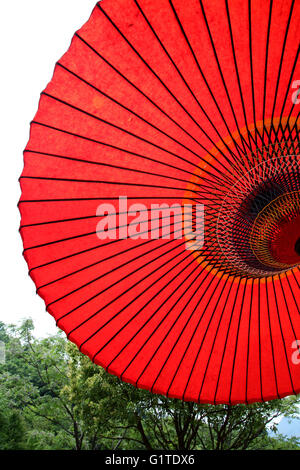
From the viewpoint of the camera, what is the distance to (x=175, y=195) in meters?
1.81

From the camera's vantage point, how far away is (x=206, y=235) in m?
1.92

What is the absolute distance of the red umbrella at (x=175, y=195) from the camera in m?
1.42

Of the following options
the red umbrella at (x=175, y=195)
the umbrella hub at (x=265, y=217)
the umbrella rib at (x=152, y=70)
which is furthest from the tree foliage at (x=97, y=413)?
the umbrella rib at (x=152, y=70)

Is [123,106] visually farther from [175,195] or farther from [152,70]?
[175,195]

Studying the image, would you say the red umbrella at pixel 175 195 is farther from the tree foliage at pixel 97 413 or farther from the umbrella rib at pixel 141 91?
the tree foliage at pixel 97 413

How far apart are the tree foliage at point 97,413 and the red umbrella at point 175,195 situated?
4.27 meters

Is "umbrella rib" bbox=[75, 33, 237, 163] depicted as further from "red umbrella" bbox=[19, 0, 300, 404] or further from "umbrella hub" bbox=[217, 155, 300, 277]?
"umbrella hub" bbox=[217, 155, 300, 277]

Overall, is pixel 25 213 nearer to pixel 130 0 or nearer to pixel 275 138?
pixel 130 0

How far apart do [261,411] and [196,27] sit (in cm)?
691

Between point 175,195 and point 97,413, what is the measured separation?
540 centimetres

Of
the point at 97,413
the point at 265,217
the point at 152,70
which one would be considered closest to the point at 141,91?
the point at 152,70

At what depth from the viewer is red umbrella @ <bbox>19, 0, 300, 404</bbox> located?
55.9 inches

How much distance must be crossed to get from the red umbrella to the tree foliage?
4270 millimetres
